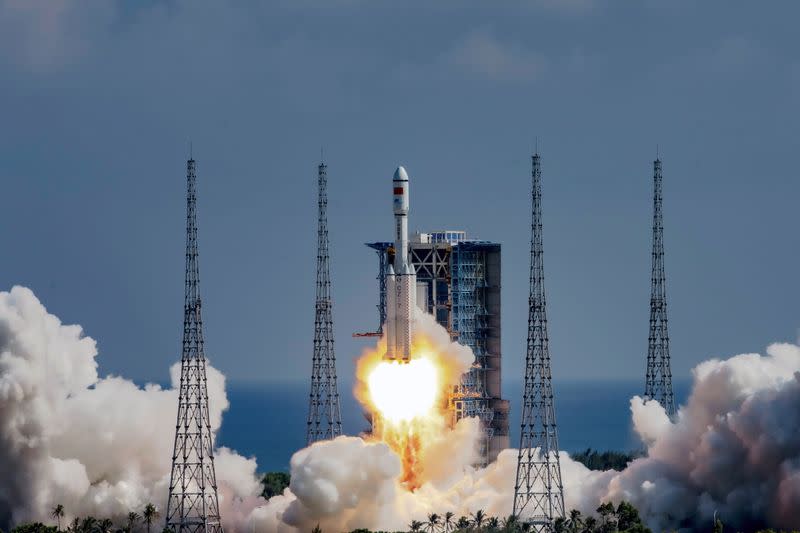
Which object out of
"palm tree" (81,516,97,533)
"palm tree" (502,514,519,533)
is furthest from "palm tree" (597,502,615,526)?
"palm tree" (81,516,97,533)

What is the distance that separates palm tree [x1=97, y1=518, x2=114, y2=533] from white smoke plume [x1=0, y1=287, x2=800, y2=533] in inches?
98.9

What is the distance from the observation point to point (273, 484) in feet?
397

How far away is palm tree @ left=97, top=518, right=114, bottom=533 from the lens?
96.9m

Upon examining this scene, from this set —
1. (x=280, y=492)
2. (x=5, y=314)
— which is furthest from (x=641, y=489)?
(x=5, y=314)

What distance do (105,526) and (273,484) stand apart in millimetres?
24991

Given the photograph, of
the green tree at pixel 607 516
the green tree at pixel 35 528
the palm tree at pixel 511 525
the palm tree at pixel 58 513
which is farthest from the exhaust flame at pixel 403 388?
the green tree at pixel 35 528

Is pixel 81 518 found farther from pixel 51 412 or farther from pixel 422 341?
pixel 422 341

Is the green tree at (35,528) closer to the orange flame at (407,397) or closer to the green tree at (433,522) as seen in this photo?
the green tree at (433,522)

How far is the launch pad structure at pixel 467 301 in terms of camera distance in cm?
11062

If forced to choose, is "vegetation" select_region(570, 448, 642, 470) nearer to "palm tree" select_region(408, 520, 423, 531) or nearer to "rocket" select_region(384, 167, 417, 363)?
"rocket" select_region(384, 167, 417, 363)

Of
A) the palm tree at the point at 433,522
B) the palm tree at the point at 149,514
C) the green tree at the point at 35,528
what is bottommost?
the green tree at the point at 35,528

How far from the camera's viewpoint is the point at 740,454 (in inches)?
3839

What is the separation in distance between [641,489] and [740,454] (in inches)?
238

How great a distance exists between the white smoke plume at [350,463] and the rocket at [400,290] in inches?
171
